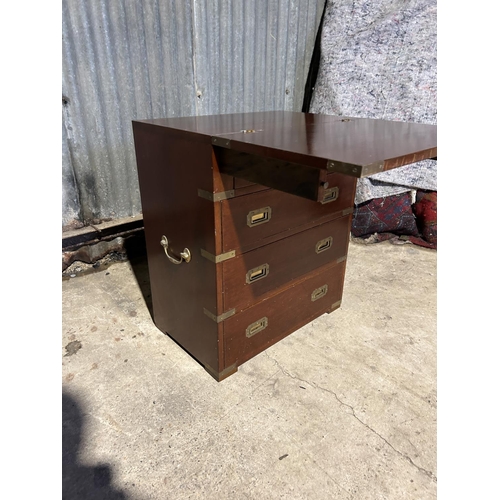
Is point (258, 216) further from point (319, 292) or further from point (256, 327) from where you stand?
point (319, 292)

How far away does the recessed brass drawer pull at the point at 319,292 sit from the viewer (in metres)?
2.31

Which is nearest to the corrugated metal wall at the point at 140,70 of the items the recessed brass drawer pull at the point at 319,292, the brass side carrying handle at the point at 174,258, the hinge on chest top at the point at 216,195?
the brass side carrying handle at the point at 174,258

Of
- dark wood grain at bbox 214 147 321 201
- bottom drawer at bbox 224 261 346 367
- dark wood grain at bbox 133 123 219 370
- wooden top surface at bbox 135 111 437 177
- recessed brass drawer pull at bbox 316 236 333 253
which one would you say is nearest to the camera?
wooden top surface at bbox 135 111 437 177

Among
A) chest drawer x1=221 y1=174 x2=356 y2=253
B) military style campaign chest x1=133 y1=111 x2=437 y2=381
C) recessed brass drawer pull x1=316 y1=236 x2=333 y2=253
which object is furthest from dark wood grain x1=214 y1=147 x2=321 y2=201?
recessed brass drawer pull x1=316 y1=236 x2=333 y2=253

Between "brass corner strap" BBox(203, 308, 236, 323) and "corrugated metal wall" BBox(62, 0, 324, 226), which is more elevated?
"corrugated metal wall" BBox(62, 0, 324, 226)

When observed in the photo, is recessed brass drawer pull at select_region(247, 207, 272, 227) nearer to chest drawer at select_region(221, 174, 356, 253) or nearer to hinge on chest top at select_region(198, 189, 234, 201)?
chest drawer at select_region(221, 174, 356, 253)

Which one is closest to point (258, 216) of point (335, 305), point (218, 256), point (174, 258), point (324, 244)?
point (218, 256)

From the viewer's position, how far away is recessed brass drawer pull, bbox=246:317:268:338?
198 cm

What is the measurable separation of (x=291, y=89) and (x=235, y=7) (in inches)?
36.4

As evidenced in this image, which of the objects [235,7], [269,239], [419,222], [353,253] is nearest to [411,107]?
[419,222]

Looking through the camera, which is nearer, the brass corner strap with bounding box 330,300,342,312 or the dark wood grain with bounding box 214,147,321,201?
the dark wood grain with bounding box 214,147,321,201

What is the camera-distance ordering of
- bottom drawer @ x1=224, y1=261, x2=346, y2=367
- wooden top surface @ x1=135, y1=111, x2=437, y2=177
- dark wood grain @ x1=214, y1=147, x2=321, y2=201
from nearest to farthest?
1. wooden top surface @ x1=135, y1=111, x2=437, y2=177
2. dark wood grain @ x1=214, y1=147, x2=321, y2=201
3. bottom drawer @ x1=224, y1=261, x2=346, y2=367

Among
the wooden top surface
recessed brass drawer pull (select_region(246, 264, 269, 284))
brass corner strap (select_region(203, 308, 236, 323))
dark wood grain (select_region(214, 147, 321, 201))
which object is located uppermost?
the wooden top surface

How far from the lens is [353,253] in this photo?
3.37 metres
